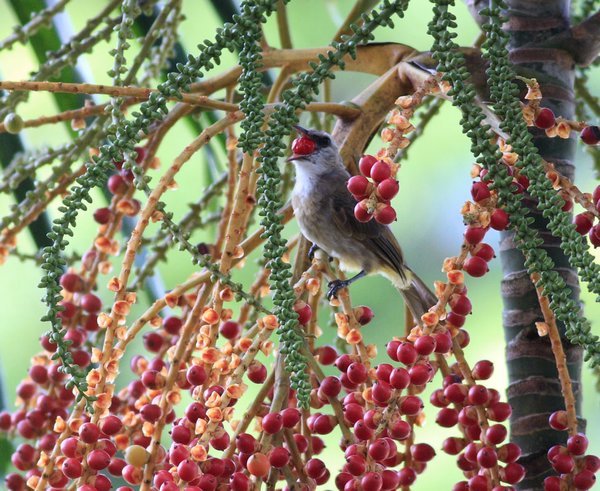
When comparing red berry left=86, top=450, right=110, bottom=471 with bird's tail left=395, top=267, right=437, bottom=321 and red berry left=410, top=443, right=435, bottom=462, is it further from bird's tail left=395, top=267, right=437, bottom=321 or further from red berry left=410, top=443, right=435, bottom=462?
bird's tail left=395, top=267, right=437, bottom=321

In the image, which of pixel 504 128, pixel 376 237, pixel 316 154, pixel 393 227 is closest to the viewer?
pixel 504 128

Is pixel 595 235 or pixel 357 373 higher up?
pixel 595 235

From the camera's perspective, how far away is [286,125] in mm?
643

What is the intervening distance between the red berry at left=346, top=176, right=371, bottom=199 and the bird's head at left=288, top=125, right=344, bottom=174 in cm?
21

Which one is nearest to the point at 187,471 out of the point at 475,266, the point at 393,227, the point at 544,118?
the point at 475,266

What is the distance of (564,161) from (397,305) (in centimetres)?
143

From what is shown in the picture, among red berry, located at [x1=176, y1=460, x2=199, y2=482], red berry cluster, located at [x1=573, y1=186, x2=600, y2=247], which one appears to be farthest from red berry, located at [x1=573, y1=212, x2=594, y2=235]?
red berry, located at [x1=176, y1=460, x2=199, y2=482]

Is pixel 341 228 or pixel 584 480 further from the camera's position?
pixel 341 228

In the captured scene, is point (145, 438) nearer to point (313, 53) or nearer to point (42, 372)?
point (42, 372)

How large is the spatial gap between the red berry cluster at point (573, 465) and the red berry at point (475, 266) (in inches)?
5.9

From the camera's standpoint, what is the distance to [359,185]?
684mm

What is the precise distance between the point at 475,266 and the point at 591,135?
139 millimetres

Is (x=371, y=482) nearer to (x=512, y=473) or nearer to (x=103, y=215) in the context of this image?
(x=512, y=473)

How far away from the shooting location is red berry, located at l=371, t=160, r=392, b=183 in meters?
0.67
